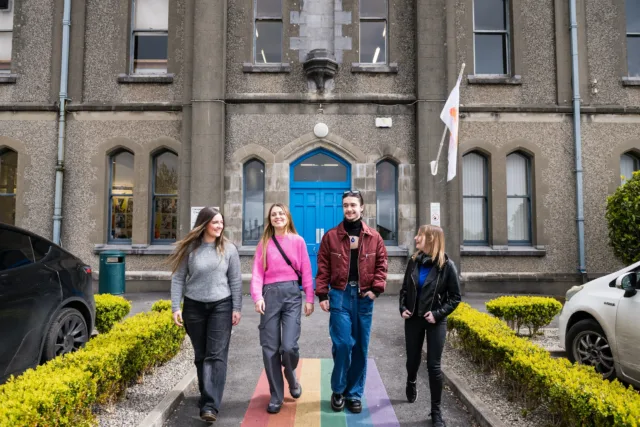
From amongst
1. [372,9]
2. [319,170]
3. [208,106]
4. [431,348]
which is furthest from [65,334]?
[372,9]

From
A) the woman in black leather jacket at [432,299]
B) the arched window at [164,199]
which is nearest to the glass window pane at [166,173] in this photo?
the arched window at [164,199]

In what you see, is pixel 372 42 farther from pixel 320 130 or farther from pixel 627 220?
pixel 627 220

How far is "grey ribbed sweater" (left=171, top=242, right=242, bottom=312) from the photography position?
4.07 meters

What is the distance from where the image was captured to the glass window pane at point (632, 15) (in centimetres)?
1198

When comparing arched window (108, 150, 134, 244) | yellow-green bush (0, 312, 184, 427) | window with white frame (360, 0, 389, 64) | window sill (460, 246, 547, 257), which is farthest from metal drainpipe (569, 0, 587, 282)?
arched window (108, 150, 134, 244)

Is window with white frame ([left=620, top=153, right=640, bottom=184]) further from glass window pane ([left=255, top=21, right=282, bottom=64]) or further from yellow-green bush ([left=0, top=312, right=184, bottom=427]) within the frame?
yellow-green bush ([left=0, top=312, right=184, bottom=427])

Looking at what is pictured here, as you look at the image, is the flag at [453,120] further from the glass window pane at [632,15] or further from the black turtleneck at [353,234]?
the glass window pane at [632,15]

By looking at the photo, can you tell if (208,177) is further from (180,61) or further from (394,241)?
(394,241)

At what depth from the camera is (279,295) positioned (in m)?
4.23

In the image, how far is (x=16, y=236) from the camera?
191 inches

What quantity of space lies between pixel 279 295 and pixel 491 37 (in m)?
10.8

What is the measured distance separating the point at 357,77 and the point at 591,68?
6.27 meters

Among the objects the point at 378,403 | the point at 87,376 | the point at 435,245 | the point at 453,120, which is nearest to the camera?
the point at 87,376

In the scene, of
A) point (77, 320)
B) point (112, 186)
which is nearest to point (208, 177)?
point (112, 186)
